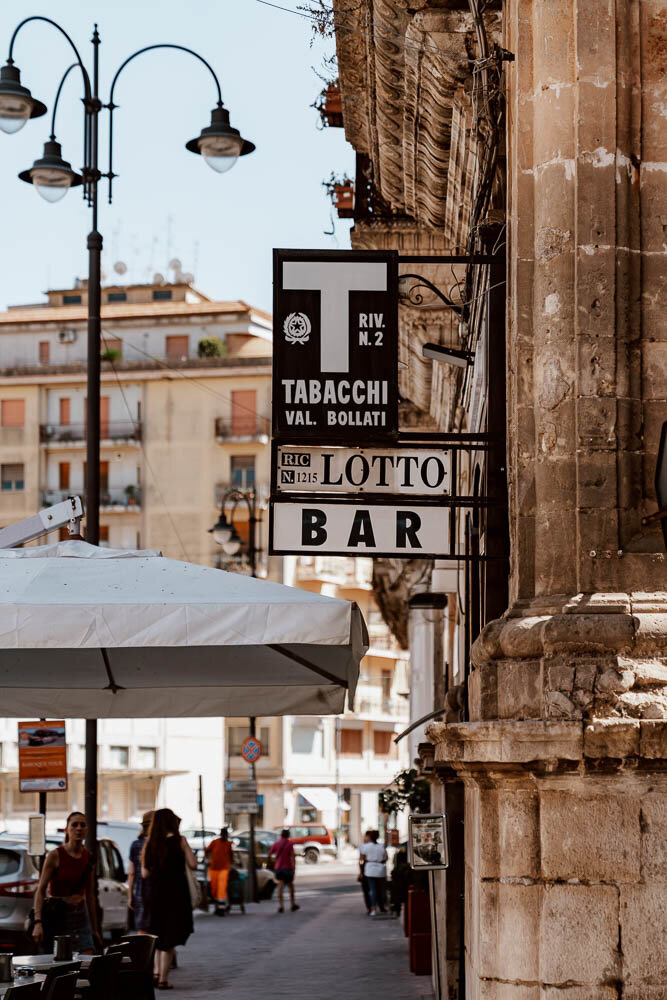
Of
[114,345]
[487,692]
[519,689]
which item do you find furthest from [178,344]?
[519,689]

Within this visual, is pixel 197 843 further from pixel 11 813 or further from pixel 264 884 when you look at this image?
pixel 11 813

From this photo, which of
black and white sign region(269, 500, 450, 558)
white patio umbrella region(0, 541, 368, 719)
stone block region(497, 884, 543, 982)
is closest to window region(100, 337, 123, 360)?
white patio umbrella region(0, 541, 368, 719)

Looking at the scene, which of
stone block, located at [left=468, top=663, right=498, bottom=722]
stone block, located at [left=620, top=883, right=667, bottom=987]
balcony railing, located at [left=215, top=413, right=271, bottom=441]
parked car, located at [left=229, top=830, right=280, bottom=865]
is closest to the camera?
stone block, located at [left=620, top=883, right=667, bottom=987]

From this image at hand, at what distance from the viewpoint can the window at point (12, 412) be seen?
72.6 m

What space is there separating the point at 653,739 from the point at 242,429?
209 feet

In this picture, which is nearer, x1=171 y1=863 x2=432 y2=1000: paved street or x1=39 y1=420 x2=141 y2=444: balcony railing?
x1=171 y1=863 x2=432 y2=1000: paved street

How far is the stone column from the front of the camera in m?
6.92

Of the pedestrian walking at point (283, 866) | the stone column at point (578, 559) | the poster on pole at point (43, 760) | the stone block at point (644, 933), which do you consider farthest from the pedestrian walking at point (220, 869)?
the stone block at point (644, 933)

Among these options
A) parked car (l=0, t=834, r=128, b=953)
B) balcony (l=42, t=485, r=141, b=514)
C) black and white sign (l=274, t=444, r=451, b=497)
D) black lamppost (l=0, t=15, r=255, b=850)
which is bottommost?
parked car (l=0, t=834, r=128, b=953)

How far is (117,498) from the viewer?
71375 mm

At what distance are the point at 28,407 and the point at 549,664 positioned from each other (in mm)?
66874

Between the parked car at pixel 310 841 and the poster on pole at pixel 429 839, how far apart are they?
5330 centimetres

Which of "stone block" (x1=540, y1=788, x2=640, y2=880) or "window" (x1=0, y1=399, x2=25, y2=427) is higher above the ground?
"window" (x1=0, y1=399, x2=25, y2=427)

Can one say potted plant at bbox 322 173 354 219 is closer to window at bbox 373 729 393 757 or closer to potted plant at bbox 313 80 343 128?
potted plant at bbox 313 80 343 128
